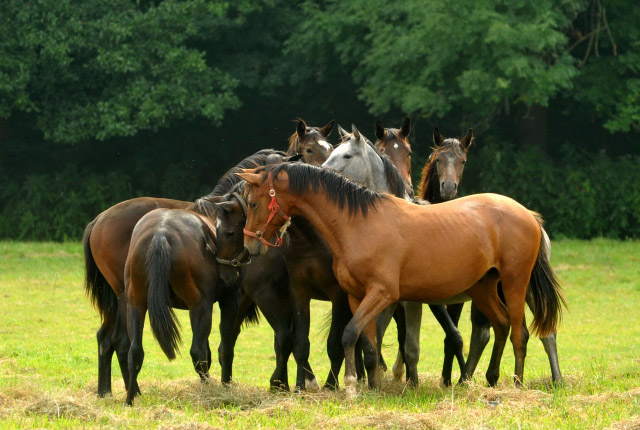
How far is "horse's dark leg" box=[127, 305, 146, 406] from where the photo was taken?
736cm

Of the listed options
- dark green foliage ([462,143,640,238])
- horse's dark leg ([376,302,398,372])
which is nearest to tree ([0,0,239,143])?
dark green foliage ([462,143,640,238])

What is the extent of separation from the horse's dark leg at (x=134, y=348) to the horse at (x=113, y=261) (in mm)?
575

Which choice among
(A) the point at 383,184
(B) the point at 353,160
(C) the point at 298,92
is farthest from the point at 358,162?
(C) the point at 298,92


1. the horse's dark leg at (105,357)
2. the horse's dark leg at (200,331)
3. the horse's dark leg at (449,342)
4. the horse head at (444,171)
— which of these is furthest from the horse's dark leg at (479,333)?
the horse's dark leg at (105,357)

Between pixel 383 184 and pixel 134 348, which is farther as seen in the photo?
pixel 383 184

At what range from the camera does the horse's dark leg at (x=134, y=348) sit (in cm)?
736

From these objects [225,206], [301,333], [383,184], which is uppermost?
[383,184]

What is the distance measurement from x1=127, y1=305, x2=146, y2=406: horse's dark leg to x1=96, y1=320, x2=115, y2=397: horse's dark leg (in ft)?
2.35

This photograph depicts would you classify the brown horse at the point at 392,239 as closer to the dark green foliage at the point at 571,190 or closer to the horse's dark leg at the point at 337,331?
the horse's dark leg at the point at 337,331

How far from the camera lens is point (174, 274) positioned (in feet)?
24.8

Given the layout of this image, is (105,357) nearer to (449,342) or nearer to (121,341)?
(121,341)

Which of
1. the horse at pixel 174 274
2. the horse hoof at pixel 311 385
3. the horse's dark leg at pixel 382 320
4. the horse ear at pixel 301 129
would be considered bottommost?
the horse hoof at pixel 311 385

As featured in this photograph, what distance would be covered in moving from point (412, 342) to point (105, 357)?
2683 mm

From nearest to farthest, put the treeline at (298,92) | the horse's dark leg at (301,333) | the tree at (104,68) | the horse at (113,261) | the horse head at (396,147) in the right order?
the horse's dark leg at (301,333) → the horse at (113,261) → the horse head at (396,147) → the treeline at (298,92) → the tree at (104,68)
